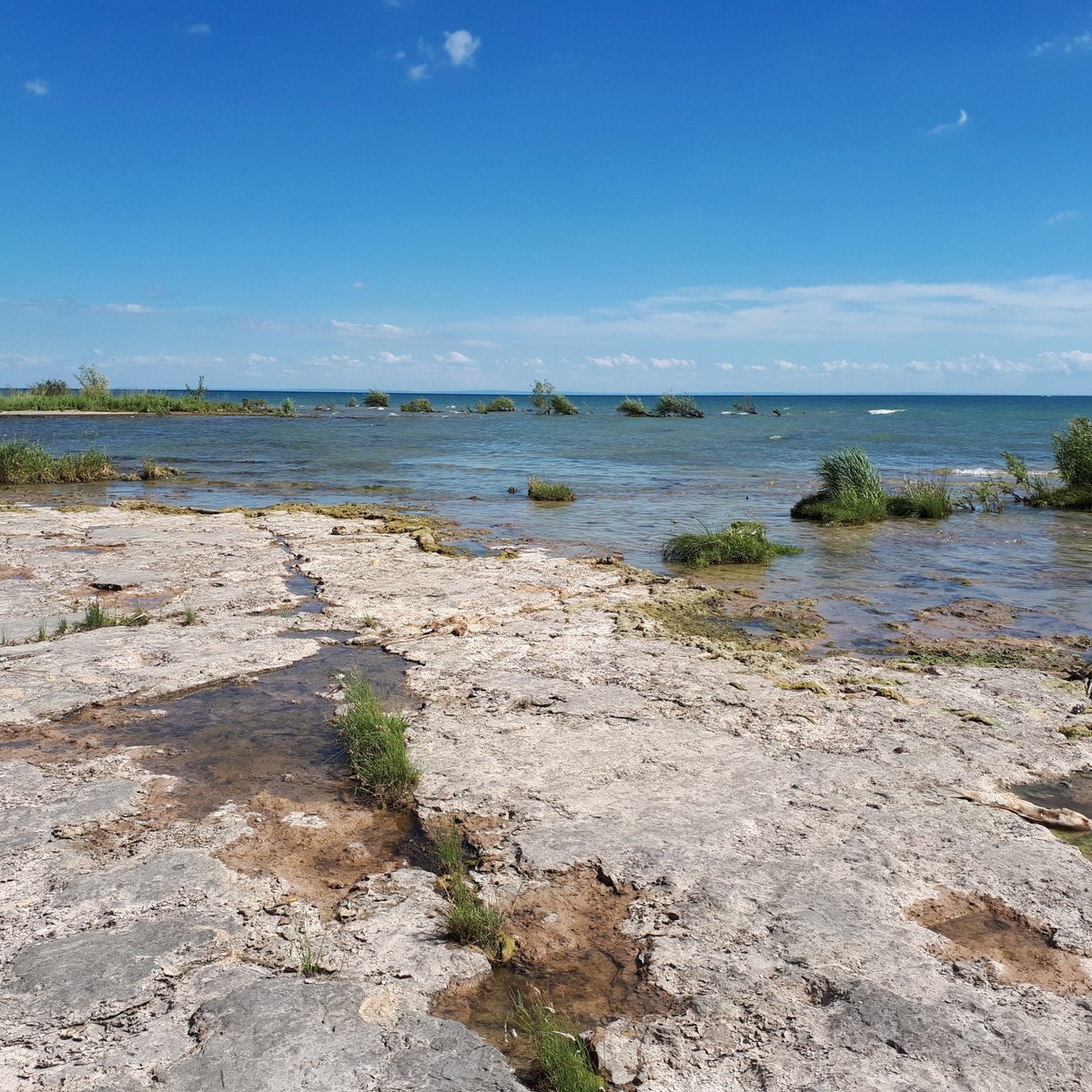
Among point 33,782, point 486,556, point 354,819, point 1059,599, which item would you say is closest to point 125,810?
point 33,782

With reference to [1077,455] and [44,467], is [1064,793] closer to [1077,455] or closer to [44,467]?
[1077,455]

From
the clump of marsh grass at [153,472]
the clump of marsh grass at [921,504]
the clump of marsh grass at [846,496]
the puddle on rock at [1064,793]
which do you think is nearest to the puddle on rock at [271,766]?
the puddle on rock at [1064,793]

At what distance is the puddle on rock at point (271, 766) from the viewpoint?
11.9ft

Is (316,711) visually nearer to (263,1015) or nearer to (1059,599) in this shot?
(263,1015)

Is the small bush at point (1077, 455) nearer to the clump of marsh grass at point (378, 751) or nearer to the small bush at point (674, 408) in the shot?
the clump of marsh grass at point (378, 751)

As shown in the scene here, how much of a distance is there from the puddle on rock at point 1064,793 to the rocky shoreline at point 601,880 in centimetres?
12

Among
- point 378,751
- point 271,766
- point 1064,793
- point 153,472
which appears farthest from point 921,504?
point 153,472

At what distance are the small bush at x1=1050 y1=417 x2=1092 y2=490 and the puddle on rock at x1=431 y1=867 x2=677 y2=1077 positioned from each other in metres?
16.9

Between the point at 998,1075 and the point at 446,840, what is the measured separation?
2080 mm

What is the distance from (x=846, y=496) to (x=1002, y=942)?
12743 millimetres

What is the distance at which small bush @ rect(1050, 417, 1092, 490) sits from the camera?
1694 centimetres

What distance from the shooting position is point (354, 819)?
13.1ft

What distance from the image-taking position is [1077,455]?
1731 centimetres

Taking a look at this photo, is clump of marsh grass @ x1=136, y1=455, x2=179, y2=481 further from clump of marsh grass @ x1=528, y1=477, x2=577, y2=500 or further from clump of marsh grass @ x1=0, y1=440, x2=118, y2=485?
clump of marsh grass @ x1=528, y1=477, x2=577, y2=500
